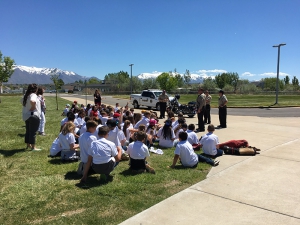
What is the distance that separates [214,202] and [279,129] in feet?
28.4

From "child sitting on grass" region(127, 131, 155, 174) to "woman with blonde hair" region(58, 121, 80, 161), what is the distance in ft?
5.28

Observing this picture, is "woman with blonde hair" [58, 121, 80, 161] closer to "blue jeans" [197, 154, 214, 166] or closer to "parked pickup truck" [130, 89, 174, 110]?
"blue jeans" [197, 154, 214, 166]

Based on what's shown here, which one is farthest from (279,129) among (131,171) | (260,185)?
(131,171)

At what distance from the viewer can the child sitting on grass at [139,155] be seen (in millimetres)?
5543

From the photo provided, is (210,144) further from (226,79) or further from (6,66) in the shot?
(226,79)

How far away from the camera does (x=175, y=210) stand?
3932 mm

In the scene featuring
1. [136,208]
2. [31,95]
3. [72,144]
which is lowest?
[136,208]

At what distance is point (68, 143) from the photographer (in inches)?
250

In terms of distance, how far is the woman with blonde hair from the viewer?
20.6 feet

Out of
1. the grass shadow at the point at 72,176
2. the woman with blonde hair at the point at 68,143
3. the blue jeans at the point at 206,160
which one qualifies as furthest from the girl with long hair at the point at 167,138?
the grass shadow at the point at 72,176

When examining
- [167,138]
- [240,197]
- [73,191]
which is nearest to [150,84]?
[167,138]

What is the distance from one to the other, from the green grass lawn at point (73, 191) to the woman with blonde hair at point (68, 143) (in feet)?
0.78

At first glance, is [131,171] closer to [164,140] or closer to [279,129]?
[164,140]

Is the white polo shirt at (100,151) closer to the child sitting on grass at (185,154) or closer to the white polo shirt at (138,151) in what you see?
the white polo shirt at (138,151)
